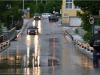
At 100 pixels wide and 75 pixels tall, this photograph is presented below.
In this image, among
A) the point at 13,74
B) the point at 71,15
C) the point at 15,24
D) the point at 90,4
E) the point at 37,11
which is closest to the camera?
the point at 13,74

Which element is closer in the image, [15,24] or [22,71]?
[22,71]

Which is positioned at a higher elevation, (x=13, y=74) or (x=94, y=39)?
(x=94, y=39)

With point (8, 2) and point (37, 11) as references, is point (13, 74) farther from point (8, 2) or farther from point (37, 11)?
point (37, 11)

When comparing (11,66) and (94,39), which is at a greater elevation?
(94,39)

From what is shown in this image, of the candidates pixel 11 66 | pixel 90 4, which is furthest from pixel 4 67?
pixel 90 4

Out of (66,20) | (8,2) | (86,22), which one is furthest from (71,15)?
(86,22)

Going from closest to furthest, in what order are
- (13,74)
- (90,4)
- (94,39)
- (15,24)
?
(13,74), (94,39), (90,4), (15,24)

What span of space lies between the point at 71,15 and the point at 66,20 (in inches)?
69.8

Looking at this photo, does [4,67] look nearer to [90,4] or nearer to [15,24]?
[90,4]

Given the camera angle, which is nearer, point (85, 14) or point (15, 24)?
point (85, 14)

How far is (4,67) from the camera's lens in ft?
69.1

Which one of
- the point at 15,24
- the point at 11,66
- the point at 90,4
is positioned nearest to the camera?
the point at 11,66

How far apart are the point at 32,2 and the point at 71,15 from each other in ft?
192

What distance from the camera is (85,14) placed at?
39.3 meters
